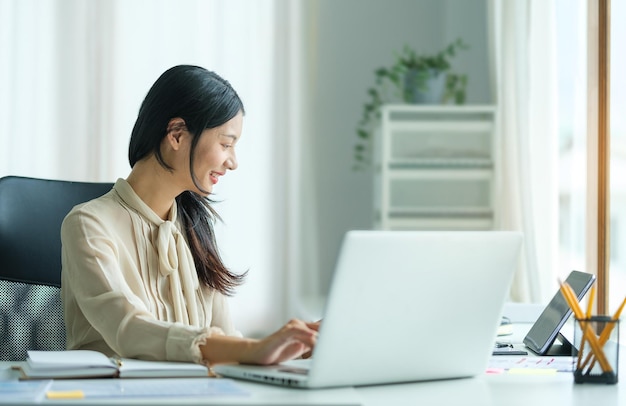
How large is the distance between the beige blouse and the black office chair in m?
0.21

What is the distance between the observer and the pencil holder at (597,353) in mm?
1290

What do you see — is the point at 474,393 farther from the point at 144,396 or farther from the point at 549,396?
the point at 144,396

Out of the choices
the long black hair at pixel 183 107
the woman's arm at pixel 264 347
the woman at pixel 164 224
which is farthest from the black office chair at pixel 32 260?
the woman's arm at pixel 264 347

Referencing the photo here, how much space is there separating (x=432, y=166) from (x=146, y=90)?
4.02 feet

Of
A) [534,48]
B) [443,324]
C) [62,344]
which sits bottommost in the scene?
[62,344]

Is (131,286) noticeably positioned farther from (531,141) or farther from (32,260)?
(531,141)

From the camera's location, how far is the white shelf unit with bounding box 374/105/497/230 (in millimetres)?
3676

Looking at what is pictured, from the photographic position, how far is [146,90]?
12.5 ft

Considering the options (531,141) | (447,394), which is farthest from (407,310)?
(531,141)

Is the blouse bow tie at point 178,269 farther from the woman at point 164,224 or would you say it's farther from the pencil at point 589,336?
the pencil at point 589,336

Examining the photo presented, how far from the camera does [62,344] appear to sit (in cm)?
181

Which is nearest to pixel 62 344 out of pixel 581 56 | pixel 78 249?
pixel 78 249

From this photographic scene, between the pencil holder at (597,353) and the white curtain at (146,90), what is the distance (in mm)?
2601

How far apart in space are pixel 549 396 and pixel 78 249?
2.48ft
